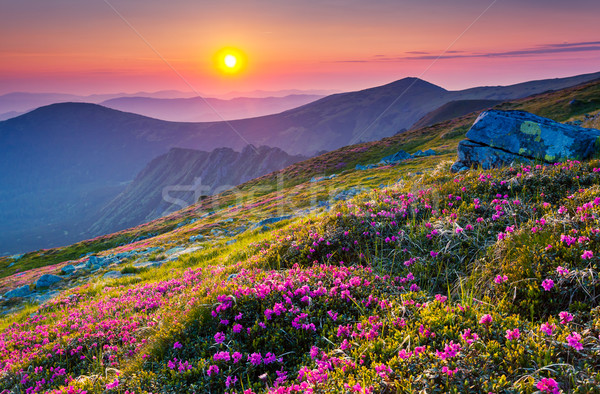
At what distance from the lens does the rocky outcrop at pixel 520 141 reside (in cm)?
1030

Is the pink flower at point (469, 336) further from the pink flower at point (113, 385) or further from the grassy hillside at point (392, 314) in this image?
the pink flower at point (113, 385)

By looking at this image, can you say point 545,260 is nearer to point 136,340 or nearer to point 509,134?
point 136,340

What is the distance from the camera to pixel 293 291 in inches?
223

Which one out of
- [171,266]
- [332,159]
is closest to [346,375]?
[171,266]

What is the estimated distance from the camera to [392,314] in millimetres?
4574

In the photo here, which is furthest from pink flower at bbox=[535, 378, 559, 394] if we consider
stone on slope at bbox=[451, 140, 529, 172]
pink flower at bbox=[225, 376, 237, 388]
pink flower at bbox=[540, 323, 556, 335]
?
stone on slope at bbox=[451, 140, 529, 172]

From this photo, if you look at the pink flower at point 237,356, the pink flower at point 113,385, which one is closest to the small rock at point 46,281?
the pink flower at point 113,385

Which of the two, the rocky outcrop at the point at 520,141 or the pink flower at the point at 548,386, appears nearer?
the pink flower at the point at 548,386

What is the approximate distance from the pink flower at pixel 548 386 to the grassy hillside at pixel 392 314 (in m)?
0.01

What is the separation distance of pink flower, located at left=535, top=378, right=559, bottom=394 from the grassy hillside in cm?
1

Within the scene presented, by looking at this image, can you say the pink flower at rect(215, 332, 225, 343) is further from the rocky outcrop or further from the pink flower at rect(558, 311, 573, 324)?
the rocky outcrop

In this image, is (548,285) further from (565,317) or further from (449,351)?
(449,351)

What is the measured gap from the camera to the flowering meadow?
3404 mm

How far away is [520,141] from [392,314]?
1144 cm
